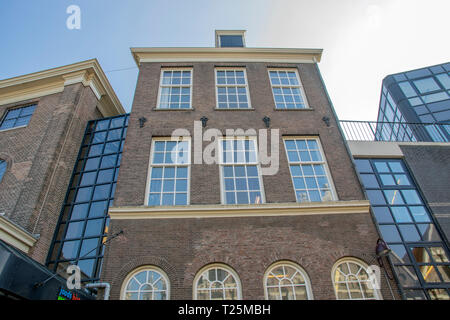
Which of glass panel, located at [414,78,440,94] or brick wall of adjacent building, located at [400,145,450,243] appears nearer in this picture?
brick wall of adjacent building, located at [400,145,450,243]

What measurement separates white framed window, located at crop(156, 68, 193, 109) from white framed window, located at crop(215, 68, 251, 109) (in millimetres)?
1331

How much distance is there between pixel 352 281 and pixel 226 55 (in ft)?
35.8

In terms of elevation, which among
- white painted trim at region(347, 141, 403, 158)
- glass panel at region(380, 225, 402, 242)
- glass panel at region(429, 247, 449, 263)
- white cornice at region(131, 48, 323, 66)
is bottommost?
glass panel at region(429, 247, 449, 263)

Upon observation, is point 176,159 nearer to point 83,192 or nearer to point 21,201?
point 83,192

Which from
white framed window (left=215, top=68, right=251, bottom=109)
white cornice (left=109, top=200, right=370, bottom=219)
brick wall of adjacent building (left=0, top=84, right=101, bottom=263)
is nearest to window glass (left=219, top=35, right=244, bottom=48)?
white framed window (left=215, top=68, right=251, bottom=109)

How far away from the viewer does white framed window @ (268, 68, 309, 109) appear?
1227 centimetres

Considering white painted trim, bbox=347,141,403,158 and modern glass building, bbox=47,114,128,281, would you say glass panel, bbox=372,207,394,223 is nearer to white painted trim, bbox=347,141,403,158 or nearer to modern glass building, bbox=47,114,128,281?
white painted trim, bbox=347,141,403,158

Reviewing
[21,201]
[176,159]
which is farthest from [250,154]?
[21,201]

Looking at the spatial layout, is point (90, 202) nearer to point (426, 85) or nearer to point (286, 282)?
point (286, 282)

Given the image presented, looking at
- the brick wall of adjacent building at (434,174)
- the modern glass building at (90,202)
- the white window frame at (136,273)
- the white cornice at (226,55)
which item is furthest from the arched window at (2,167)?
the brick wall of adjacent building at (434,174)

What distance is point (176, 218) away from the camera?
336 inches

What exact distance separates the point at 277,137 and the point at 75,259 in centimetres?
944

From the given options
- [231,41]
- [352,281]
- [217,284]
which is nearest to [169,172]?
[217,284]

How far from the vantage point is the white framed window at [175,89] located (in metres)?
11.9
